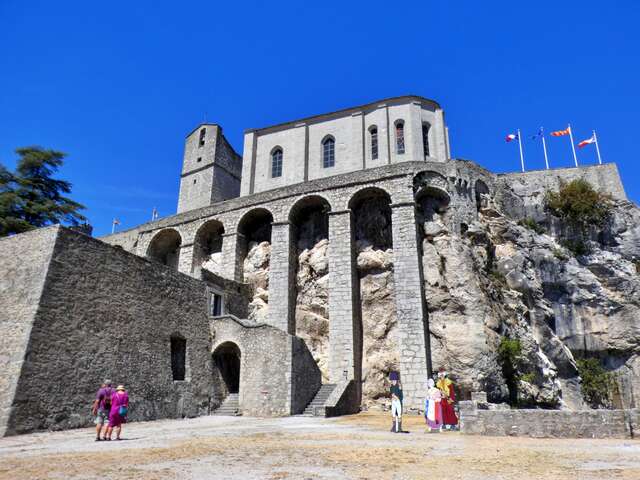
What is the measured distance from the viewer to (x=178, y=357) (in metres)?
17.4

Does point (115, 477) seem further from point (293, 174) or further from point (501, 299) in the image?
point (293, 174)

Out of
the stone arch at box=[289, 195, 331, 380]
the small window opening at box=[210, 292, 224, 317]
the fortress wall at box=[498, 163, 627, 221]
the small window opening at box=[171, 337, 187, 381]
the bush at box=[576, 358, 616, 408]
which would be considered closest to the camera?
the small window opening at box=[171, 337, 187, 381]

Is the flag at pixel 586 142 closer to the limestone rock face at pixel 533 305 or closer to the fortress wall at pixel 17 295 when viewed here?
the limestone rock face at pixel 533 305

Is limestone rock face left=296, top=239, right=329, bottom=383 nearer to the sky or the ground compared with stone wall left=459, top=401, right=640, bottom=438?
nearer to the sky

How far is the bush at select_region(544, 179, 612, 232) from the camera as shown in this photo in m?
25.2

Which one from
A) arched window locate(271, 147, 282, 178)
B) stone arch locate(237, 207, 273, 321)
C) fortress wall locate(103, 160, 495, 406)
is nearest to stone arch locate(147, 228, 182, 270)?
fortress wall locate(103, 160, 495, 406)

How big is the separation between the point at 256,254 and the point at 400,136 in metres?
11.5

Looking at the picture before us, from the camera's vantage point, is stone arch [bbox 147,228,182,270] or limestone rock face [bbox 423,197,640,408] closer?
limestone rock face [bbox 423,197,640,408]

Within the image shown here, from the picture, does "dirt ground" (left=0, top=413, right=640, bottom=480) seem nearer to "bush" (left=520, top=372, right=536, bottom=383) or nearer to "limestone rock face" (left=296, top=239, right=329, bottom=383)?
"bush" (left=520, top=372, right=536, bottom=383)

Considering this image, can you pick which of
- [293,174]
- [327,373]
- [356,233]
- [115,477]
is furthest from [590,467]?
[293,174]

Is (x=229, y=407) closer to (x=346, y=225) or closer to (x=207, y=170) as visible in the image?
(x=346, y=225)

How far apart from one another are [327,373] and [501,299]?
29.5 ft

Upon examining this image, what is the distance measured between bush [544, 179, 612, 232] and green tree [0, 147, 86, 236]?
93.7 ft

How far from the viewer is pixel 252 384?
17328 mm
